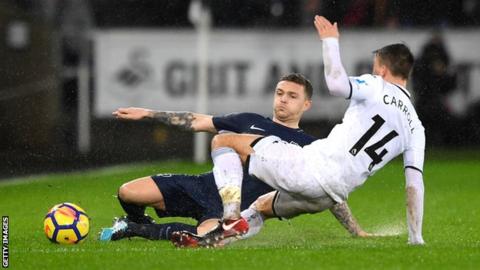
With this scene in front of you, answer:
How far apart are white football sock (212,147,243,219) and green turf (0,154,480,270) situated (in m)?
0.30

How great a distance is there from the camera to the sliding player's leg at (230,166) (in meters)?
9.30

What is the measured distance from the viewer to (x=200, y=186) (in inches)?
409

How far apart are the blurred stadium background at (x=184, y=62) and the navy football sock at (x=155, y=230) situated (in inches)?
421

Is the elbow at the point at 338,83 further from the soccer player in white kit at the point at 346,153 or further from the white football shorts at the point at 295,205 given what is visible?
the white football shorts at the point at 295,205

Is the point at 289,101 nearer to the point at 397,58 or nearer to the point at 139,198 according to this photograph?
the point at 397,58

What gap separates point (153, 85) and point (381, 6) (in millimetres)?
4251

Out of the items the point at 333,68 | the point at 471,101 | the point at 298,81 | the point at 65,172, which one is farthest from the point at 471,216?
the point at 471,101

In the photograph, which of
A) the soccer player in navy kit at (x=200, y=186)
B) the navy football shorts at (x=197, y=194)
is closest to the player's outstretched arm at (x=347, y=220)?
the soccer player in navy kit at (x=200, y=186)

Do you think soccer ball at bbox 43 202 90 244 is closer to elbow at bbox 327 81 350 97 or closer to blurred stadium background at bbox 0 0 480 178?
elbow at bbox 327 81 350 97

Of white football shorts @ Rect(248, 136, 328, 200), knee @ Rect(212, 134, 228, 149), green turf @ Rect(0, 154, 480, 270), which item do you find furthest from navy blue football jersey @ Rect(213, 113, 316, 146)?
green turf @ Rect(0, 154, 480, 270)

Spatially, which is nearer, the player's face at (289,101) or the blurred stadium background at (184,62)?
the player's face at (289,101)

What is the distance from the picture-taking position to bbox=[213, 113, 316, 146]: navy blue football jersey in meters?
9.93

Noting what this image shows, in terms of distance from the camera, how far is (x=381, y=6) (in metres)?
22.1

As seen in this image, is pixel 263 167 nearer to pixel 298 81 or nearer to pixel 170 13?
pixel 298 81
